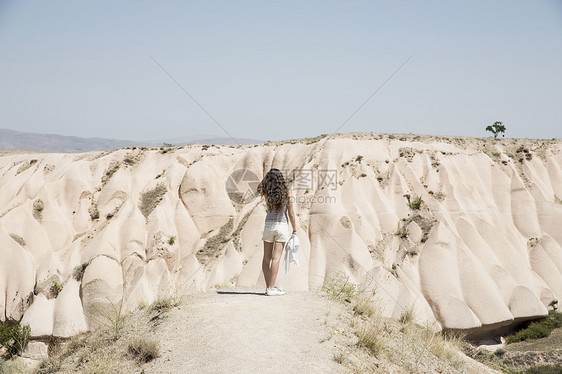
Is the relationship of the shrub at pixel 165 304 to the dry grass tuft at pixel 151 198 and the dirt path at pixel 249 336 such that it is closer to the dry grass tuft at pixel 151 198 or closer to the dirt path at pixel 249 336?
the dirt path at pixel 249 336

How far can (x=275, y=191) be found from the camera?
8.95m

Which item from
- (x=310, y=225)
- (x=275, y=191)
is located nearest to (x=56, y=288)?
(x=310, y=225)

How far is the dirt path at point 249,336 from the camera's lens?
652 centimetres

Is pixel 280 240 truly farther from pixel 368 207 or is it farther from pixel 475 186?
pixel 475 186

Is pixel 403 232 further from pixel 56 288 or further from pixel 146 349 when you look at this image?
pixel 146 349

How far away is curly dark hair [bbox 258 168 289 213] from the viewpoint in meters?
8.92

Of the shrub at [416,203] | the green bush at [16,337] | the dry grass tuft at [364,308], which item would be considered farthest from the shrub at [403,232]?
the green bush at [16,337]

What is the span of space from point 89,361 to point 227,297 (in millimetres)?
2861

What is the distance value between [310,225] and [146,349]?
18958mm

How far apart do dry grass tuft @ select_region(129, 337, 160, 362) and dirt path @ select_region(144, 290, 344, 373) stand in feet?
0.43

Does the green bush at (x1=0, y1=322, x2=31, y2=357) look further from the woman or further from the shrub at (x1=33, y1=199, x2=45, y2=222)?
the woman

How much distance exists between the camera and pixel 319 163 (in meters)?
28.5

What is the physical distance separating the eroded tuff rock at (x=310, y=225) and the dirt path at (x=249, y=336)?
500 inches

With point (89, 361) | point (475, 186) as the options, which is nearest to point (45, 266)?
point (89, 361)
